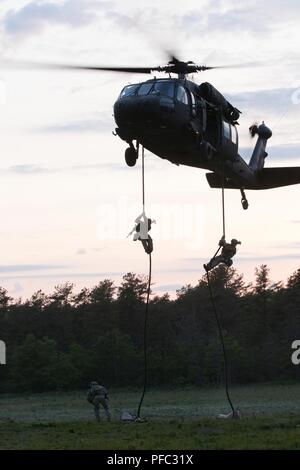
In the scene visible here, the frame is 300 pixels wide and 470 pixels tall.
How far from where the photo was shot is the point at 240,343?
85.4 m

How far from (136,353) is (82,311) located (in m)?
14.2

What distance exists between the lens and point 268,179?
30406 millimetres

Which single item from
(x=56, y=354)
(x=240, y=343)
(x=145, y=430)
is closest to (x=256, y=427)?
(x=145, y=430)

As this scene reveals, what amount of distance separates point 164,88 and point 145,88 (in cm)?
44

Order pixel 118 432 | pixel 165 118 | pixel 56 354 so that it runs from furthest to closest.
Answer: pixel 56 354 → pixel 118 432 → pixel 165 118

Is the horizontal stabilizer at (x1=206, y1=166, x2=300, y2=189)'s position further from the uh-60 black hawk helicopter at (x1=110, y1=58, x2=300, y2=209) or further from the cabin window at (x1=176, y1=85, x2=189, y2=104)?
the cabin window at (x1=176, y1=85, x2=189, y2=104)

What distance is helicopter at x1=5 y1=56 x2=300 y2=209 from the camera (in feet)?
73.5

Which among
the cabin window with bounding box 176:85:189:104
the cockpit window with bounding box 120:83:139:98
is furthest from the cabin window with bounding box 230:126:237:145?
Answer: the cockpit window with bounding box 120:83:139:98

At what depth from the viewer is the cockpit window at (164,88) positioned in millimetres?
22766

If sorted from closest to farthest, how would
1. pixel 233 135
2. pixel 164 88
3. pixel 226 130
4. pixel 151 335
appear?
pixel 164 88, pixel 226 130, pixel 233 135, pixel 151 335

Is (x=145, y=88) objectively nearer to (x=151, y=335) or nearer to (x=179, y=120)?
(x=179, y=120)

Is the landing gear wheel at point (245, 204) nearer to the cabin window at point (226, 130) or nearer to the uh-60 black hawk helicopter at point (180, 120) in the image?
the uh-60 black hawk helicopter at point (180, 120)

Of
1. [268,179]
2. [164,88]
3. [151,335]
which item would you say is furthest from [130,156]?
[151,335]

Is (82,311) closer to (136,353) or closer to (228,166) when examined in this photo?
(136,353)
